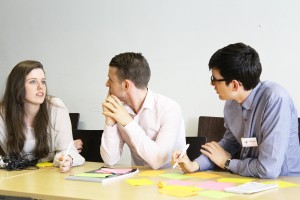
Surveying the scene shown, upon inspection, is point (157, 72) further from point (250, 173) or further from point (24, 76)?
point (250, 173)

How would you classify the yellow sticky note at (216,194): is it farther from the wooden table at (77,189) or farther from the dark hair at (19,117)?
the dark hair at (19,117)

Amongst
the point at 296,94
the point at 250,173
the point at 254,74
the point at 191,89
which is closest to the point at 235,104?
the point at 254,74


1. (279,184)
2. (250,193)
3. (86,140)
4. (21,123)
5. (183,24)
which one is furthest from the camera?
(183,24)

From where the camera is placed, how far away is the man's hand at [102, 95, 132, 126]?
8.17ft

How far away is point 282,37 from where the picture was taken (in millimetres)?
3475

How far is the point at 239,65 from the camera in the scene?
2.14 meters

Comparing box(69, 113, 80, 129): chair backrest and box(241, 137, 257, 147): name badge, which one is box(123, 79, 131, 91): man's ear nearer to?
box(241, 137, 257, 147): name badge

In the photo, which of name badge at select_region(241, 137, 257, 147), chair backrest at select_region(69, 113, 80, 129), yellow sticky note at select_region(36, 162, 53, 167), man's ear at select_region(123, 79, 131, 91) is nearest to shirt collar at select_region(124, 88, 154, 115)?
man's ear at select_region(123, 79, 131, 91)

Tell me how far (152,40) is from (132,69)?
1.45 m

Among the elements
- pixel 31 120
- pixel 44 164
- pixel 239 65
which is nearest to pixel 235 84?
pixel 239 65

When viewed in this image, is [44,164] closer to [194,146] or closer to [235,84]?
[194,146]

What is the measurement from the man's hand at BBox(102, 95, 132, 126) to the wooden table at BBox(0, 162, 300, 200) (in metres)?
0.37

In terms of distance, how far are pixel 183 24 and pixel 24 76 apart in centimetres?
157

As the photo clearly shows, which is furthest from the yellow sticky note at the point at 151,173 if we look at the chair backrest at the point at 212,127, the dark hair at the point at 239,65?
the chair backrest at the point at 212,127
